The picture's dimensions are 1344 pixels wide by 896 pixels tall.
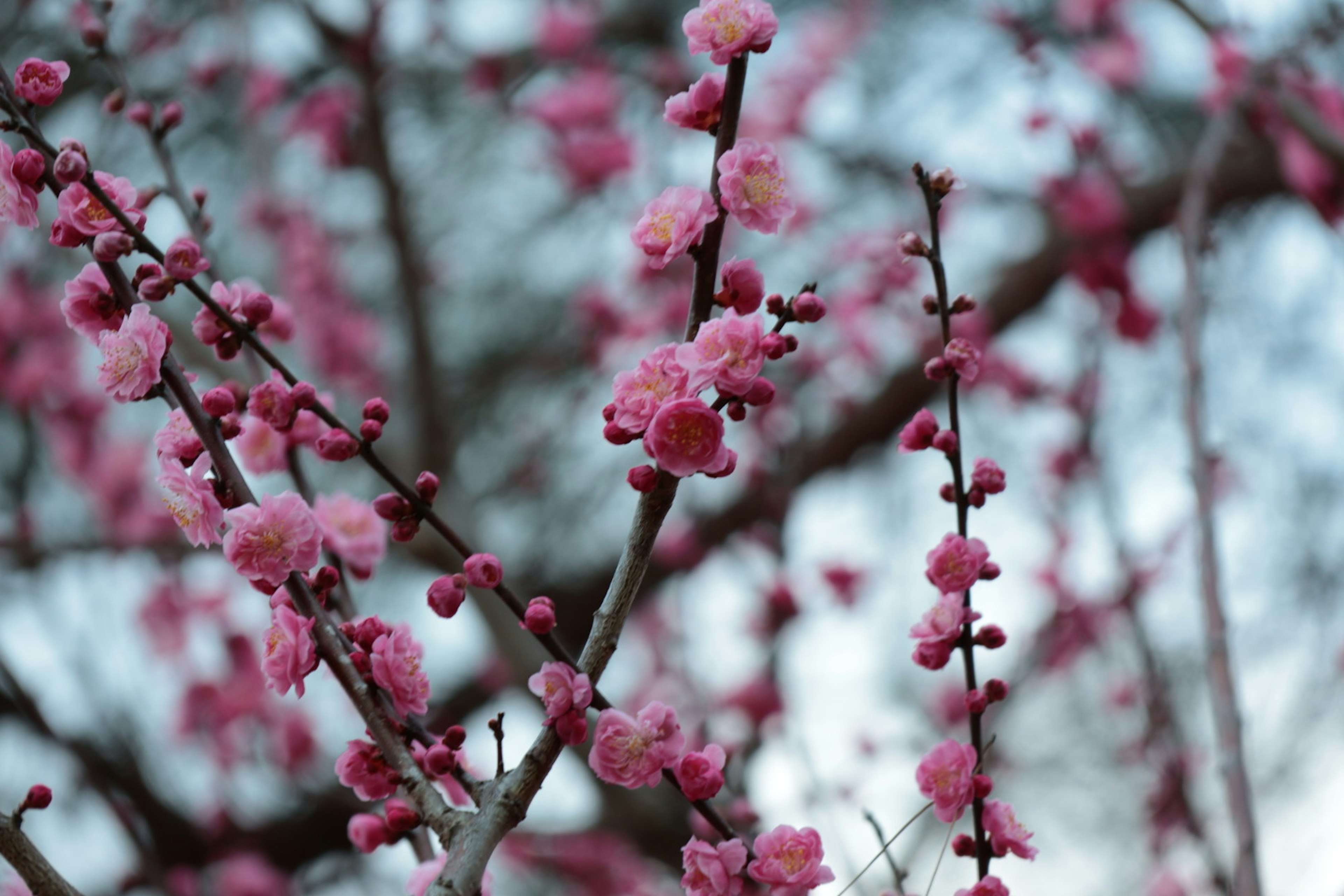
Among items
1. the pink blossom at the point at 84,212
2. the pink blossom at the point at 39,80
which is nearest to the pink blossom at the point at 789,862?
the pink blossom at the point at 84,212

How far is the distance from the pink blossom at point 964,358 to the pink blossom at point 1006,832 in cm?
38

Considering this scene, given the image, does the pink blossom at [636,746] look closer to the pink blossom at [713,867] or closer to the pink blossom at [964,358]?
the pink blossom at [713,867]

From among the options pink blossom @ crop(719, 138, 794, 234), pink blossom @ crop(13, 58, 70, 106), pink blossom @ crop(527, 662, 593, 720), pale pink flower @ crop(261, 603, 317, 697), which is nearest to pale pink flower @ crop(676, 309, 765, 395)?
pink blossom @ crop(719, 138, 794, 234)

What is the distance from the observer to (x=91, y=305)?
95 cm

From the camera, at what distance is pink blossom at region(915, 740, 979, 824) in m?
1.00

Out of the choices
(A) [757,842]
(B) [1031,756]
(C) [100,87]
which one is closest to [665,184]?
(C) [100,87]

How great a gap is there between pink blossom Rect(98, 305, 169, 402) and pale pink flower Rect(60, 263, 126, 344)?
59mm

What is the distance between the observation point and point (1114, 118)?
14.2ft

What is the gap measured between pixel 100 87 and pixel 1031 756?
453 cm

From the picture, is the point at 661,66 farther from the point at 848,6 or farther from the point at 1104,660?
the point at 1104,660

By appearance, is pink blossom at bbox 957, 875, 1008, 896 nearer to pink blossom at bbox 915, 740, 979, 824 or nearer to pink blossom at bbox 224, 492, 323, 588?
pink blossom at bbox 915, 740, 979, 824

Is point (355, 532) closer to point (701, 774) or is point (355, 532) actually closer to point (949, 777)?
point (701, 774)

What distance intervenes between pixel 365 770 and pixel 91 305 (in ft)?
1.47

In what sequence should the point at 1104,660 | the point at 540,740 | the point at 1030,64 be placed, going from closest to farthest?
the point at 540,740
the point at 1030,64
the point at 1104,660
